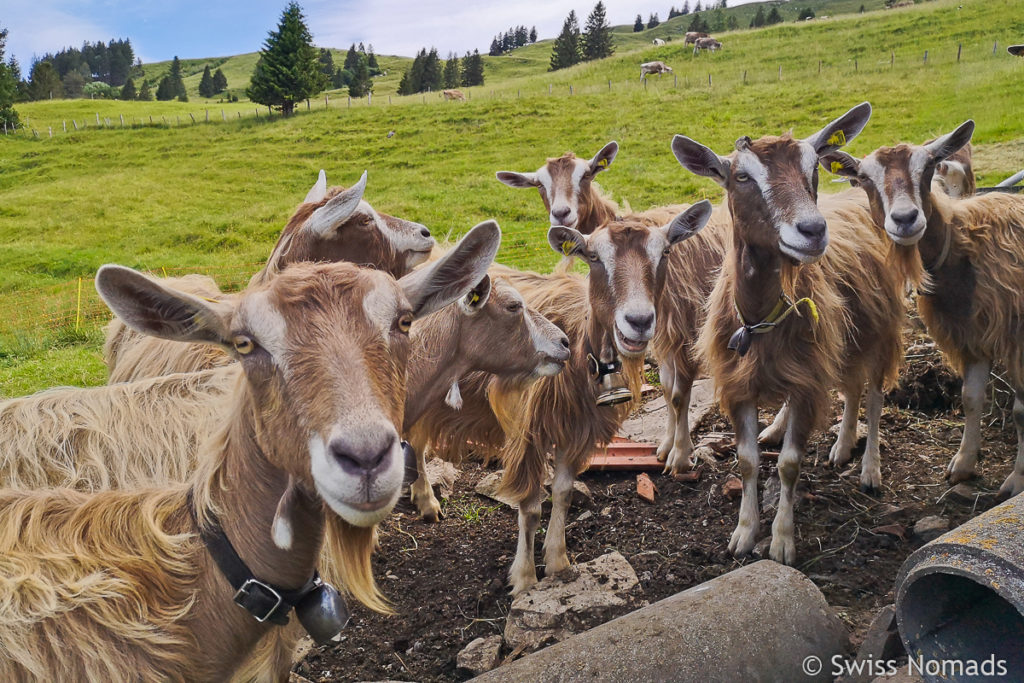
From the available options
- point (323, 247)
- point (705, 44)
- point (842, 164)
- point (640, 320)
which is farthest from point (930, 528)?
point (705, 44)

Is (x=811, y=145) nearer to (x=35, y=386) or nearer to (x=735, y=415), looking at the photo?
(x=735, y=415)

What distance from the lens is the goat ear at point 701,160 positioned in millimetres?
4906

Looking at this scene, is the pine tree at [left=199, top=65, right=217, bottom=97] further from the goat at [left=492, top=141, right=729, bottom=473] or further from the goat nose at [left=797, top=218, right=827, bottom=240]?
the goat nose at [left=797, top=218, right=827, bottom=240]

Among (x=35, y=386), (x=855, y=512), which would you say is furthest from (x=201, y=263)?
(x=855, y=512)

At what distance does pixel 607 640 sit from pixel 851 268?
3.69m

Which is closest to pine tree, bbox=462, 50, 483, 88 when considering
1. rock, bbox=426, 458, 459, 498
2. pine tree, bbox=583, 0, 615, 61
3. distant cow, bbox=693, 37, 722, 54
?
pine tree, bbox=583, 0, 615, 61

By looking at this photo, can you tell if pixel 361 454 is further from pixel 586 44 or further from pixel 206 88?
pixel 206 88

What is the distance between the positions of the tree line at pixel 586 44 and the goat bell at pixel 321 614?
70.5 metres

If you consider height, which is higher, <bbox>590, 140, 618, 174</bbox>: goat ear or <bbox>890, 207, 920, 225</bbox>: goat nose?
<bbox>590, 140, 618, 174</bbox>: goat ear

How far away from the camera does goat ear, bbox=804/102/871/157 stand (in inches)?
201

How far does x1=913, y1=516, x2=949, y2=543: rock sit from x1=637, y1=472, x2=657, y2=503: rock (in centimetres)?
185

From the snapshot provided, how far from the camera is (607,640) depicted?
3105 millimetres

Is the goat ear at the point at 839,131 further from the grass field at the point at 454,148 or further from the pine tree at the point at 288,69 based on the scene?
the pine tree at the point at 288,69

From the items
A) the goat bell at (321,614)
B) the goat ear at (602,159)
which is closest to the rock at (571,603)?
the goat bell at (321,614)
